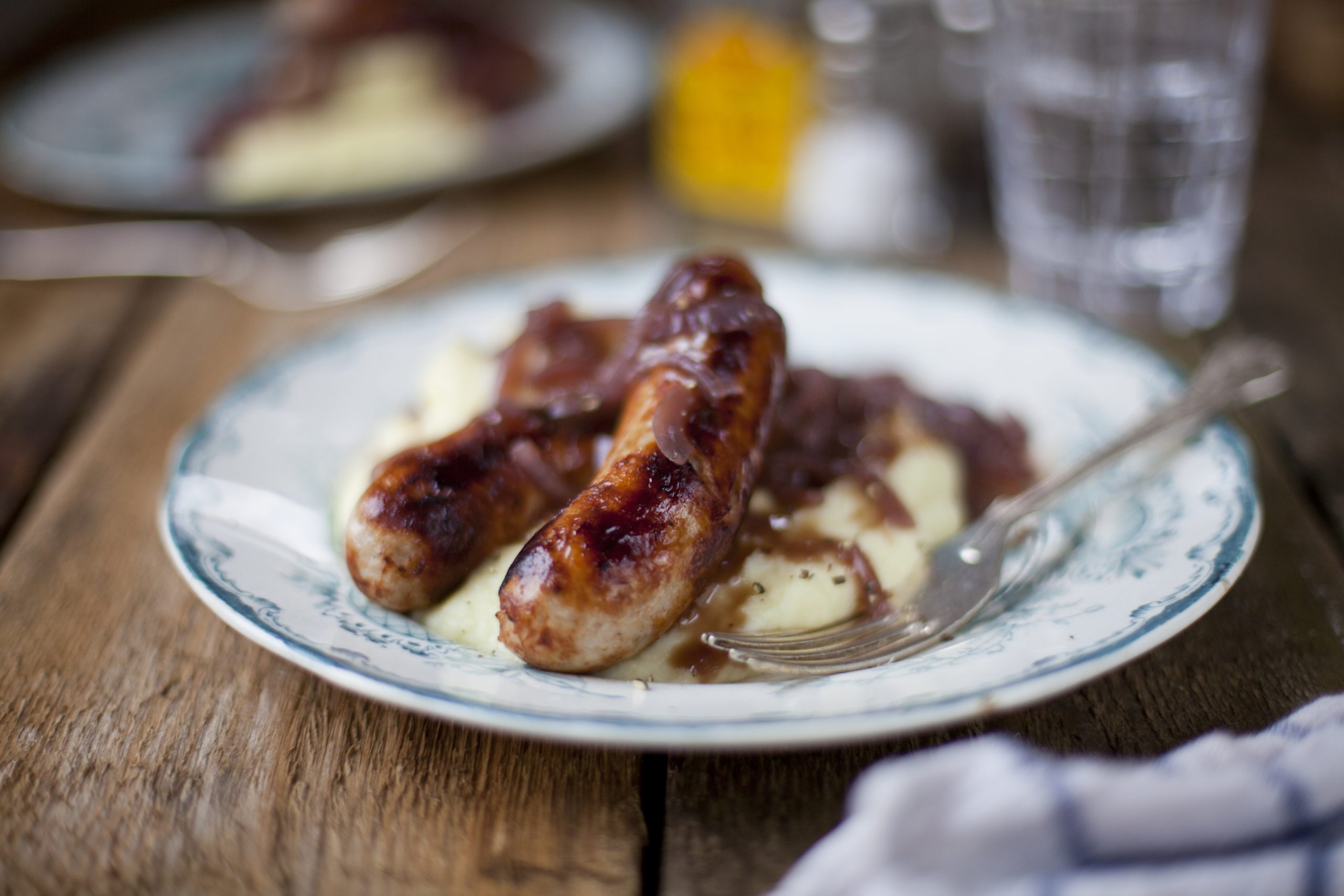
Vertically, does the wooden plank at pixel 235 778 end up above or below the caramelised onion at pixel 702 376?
below

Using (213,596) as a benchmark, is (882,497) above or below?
below

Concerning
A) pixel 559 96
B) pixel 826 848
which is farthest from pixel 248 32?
pixel 826 848

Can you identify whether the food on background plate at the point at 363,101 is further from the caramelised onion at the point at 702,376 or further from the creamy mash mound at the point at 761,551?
the caramelised onion at the point at 702,376

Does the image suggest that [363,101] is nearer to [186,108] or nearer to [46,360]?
[186,108]

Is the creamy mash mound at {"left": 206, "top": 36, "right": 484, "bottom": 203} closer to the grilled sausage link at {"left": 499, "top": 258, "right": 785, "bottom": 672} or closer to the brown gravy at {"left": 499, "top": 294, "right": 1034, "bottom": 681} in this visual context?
the brown gravy at {"left": 499, "top": 294, "right": 1034, "bottom": 681}

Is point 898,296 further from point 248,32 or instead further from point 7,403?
point 248,32

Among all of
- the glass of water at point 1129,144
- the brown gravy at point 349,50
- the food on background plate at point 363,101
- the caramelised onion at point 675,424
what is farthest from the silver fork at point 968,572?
the brown gravy at point 349,50
